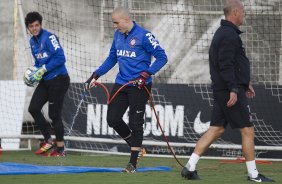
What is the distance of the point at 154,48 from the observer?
10.4 meters

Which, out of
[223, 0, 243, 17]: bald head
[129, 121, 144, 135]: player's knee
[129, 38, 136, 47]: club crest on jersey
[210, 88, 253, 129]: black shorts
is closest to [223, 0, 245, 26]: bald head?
[223, 0, 243, 17]: bald head

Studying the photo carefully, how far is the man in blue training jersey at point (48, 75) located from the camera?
13.0m

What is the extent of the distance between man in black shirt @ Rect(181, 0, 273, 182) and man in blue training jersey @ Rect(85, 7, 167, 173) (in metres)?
1.03

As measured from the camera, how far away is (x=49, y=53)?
42.8 ft

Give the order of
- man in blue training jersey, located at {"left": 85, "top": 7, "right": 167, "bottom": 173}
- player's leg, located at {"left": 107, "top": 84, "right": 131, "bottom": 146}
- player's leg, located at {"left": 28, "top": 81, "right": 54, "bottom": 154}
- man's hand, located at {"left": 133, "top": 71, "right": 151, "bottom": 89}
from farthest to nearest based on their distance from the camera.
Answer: player's leg, located at {"left": 28, "top": 81, "right": 54, "bottom": 154}
player's leg, located at {"left": 107, "top": 84, "right": 131, "bottom": 146}
man in blue training jersey, located at {"left": 85, "top": 7, "right": 167, "bottom": 173}
man's hand, located at {"left": 133, "top": 71, "right": 151, "bottom": 89}

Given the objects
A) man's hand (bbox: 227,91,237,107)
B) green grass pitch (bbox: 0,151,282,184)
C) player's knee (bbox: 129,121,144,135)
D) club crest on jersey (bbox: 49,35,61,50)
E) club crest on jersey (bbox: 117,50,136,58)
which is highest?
club crest on jersey (bbox: 117,50,136,58)

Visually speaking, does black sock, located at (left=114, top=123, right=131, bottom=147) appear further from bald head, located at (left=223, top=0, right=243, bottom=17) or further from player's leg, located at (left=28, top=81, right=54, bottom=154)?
player's leg, located at (left=28, top=81, right=54, bottom=154)

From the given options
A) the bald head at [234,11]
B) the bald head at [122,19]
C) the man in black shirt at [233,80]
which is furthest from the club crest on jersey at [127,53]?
the bald head at [234,11]

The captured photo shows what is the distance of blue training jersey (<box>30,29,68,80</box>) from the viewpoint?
42.6 feet

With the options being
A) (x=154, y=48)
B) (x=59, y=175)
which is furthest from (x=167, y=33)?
(x=59, y=175)

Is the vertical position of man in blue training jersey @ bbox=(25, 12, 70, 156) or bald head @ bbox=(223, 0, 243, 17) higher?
bald head @ bbox=(223, 0, 243, 17)

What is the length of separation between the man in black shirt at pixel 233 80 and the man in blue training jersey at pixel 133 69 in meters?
1.03

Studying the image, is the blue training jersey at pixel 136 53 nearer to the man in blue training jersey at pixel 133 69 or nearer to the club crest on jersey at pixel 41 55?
the man in blue training jersey at pixel 133 69

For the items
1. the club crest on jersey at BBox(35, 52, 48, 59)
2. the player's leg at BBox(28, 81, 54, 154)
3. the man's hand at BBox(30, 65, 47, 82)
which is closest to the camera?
the man's hand at BBox(30, 65, 47, 82)
